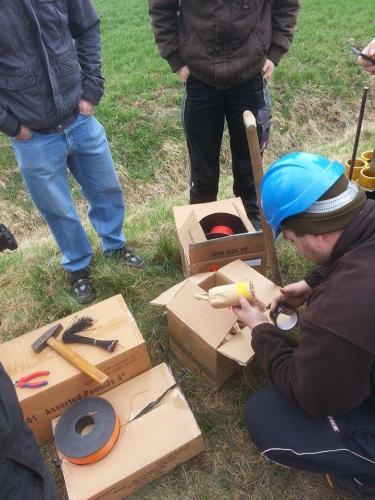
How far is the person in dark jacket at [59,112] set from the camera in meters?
2.41

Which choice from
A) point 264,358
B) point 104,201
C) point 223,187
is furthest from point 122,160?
point 264,358

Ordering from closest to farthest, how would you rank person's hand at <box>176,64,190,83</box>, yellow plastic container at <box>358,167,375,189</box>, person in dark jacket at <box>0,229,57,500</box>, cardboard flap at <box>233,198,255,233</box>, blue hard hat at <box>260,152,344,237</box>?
person in dark jacket at <box>0,229,57,500</box> < blue hard hat at <box>260,152,344,237</box> < cardboard flap at <box>233,198,255,233</box> < person's hand at <box>176,64,190,83</box> < yellow plastic container at <box>358,167,375,189</box>

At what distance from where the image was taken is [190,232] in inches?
107

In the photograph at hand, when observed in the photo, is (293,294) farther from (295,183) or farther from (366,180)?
(366,180)

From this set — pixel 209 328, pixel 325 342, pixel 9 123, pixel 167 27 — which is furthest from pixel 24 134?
pixel 325 342

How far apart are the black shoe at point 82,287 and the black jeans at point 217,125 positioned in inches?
47.3

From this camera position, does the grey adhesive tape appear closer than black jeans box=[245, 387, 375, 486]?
No

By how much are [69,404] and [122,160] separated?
16.4 ft

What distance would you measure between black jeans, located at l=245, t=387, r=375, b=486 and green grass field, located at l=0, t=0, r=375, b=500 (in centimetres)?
35

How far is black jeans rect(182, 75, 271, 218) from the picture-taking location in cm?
303

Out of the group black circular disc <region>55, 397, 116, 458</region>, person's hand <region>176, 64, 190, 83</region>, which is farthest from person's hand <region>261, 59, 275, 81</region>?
black circular disc <region>55, 397, 116, 458</region>

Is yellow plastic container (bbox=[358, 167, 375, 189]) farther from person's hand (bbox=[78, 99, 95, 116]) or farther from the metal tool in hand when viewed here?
person's hand (bbox=[78, 99, 95, 116])

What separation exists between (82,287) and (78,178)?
2.73 ft

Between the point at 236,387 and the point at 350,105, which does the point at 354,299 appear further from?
the point at 350,105
